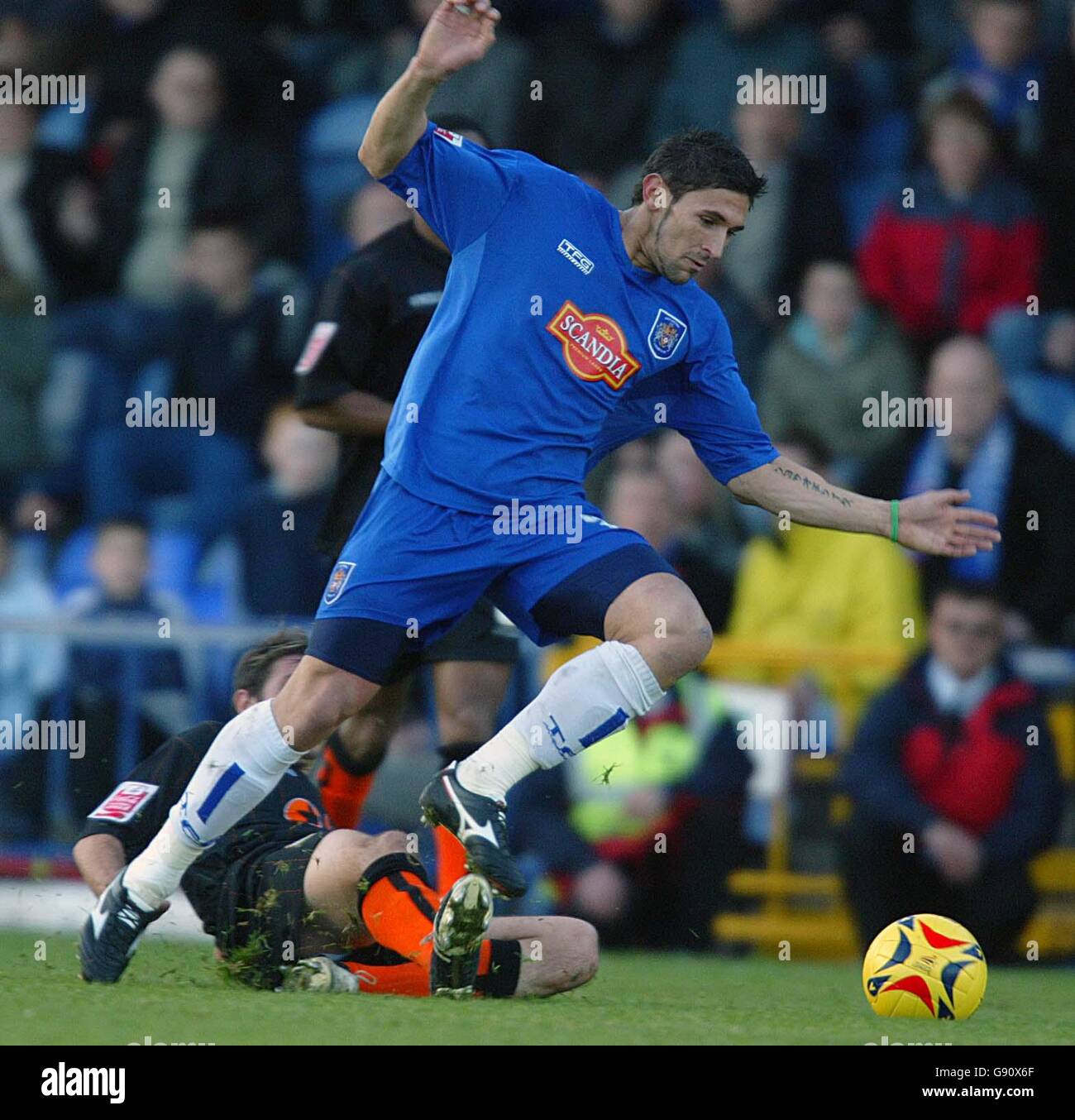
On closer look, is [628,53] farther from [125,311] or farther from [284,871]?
[284,871]

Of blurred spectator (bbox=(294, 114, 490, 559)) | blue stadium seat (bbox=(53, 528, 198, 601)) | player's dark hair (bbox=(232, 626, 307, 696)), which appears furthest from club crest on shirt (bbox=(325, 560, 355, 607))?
blue stadium seat (bbox=(53, 528, 198, 601))

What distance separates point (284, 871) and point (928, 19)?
22.8 feet

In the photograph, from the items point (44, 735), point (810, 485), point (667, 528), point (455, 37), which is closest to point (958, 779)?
point (667, 528)

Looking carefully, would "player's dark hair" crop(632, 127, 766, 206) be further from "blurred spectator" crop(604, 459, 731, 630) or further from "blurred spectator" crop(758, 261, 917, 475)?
"blurred spectator" crop(758, 261, 917, 475)

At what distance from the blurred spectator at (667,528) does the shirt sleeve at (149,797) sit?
342 centimetres

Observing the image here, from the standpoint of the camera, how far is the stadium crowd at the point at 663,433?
8.57 metres

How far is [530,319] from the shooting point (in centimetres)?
522

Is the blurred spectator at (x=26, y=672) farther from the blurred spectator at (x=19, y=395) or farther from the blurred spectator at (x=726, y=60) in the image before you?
the blurred spectator at (x=726, y=60)

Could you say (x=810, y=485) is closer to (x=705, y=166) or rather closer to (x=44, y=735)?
(x=705, y=166)

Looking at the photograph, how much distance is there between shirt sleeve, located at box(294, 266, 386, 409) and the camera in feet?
21.7

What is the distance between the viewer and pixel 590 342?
5258mm

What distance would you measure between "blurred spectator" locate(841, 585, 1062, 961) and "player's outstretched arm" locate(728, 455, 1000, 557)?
9.50ft
